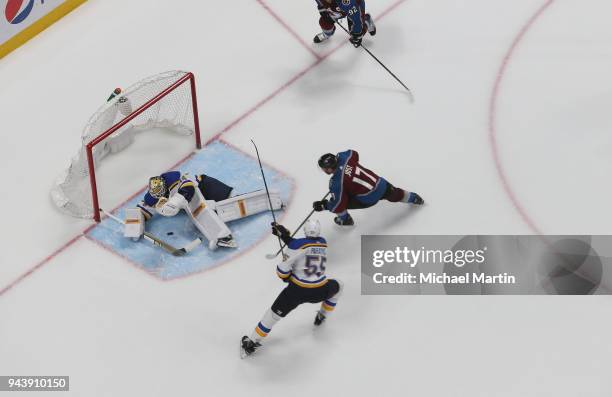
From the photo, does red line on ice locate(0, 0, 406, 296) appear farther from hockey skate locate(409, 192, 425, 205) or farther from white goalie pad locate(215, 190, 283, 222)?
hockey skate locate(409, 192, 425, 205)

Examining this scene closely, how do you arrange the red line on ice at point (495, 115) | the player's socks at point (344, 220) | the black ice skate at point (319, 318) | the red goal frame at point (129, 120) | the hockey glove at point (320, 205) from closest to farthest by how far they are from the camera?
the black ice skate at point (319, 318), the hockey glove at point (320, 205), the red goal frame at point (129, 120), the player's socks at point (344, 220), the red line on ice at point (495, 115)

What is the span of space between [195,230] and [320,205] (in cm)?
101

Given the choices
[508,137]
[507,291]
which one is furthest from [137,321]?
[508,137]

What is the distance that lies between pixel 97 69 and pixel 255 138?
1.67m

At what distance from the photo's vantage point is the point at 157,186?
27.7 feet

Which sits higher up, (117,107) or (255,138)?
(117,107)

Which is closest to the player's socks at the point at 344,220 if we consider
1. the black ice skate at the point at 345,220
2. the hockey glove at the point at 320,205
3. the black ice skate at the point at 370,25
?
the black ice skate at the point at 345,220

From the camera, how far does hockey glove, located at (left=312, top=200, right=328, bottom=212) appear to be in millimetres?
8211

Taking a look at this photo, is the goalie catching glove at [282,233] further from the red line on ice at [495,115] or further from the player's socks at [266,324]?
the red line on ice at [495,115]

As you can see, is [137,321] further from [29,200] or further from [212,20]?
[212,20]

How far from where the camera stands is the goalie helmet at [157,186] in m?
8.43

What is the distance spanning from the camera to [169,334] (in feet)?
26.1

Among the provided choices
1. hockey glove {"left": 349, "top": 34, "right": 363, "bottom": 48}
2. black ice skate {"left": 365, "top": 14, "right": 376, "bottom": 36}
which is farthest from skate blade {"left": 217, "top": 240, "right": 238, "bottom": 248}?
black ice skate {"left": 365, "top": 14, "right": 376, "bottom": 36}

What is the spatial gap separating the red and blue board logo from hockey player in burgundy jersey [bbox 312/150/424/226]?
3364mm
